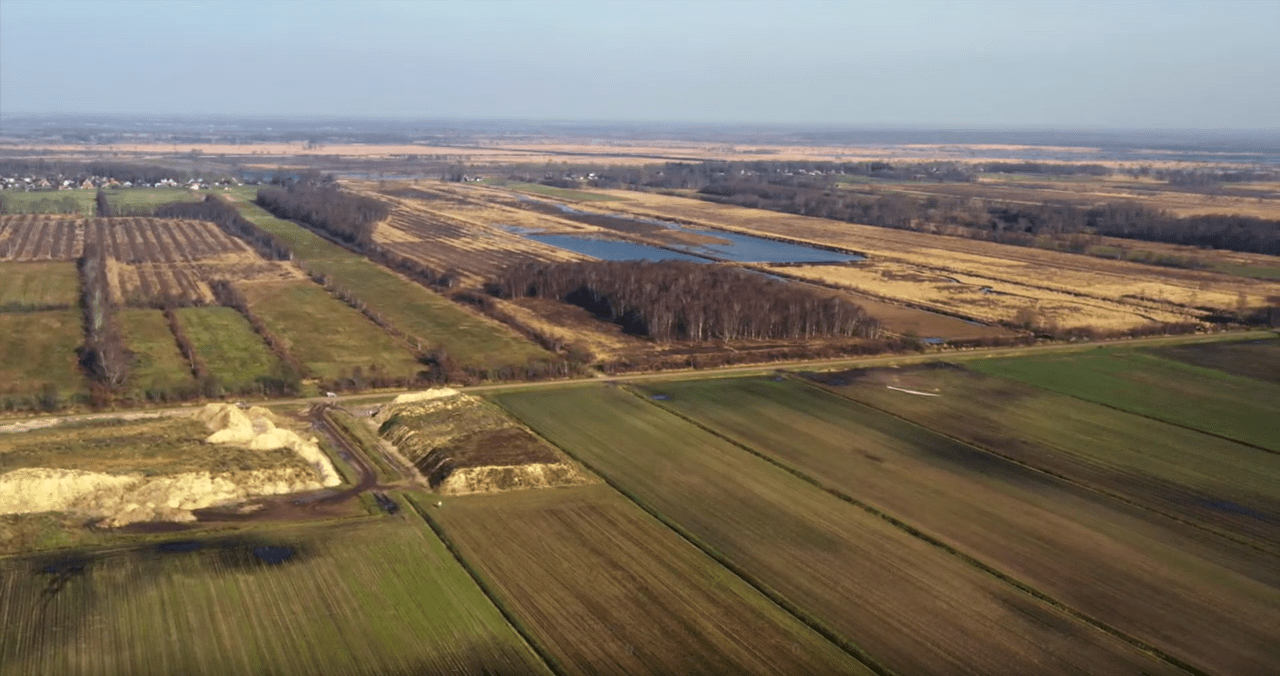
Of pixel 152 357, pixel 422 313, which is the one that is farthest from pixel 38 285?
pixel 422 313

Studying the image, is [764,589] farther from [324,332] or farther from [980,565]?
[324,332]

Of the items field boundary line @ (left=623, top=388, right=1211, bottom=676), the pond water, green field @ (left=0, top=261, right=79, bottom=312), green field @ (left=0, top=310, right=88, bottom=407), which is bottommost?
the pond water

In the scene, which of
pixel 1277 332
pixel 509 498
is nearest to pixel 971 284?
pixel 1277 332

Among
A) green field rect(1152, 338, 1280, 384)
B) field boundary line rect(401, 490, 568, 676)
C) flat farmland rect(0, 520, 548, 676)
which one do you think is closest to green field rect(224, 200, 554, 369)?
field boundary line rect(401, 490, 568, 676)

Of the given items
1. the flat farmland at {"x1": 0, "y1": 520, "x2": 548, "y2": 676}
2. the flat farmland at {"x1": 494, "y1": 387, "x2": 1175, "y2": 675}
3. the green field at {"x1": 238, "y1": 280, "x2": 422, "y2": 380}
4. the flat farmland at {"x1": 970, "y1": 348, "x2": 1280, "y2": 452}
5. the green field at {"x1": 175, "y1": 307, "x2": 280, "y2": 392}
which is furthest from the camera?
the green field at {"x1": 238, "y1": 280, "x2": 422, "y2": 380}

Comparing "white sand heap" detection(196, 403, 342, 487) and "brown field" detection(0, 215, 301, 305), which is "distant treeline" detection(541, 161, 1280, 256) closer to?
"brown field" detection(0, 215, 301, 305)

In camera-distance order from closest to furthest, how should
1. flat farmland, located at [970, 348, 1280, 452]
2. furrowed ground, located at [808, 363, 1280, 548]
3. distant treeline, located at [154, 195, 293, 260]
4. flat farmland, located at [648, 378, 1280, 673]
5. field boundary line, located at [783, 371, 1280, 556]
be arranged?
flat farmland, located at [648, 378, 1280, 673] → field boundary line, located at [783, 371, 1280, 556] → furrowed ground, located at [808, 363, 1280, 548] → flat farmland, located at [970, 348, 1280, 452] → distant treeline, located at [154, 195, 293, 260]
